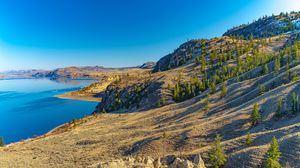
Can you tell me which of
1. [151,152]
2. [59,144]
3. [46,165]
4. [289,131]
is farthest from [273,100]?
[59,144]

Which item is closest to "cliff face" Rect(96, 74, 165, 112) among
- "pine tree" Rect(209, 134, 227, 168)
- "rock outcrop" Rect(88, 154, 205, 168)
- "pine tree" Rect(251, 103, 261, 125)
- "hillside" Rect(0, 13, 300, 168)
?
"hillside" Rect(0, 13, 300, 168)

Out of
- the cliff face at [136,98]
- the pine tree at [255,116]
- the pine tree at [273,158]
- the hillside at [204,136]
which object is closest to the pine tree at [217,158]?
the hillside at [204,136]

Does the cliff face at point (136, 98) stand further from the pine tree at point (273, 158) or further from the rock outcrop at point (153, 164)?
the pine tree at point (273, 158)

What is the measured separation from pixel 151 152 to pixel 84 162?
56.1 feet

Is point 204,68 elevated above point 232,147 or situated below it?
above

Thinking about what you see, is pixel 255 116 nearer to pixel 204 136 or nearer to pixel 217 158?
pixel 204 136

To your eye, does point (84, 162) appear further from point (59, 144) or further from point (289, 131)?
point (289, 131)

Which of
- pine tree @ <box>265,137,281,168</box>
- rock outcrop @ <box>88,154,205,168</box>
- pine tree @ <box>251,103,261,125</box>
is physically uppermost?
pine tree @ <box>251,103,261,125</box>

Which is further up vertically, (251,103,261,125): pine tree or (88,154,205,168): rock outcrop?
(251,103,261,125): pine tree

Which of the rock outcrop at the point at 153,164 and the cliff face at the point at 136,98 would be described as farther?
the cliff face at the point at 136,98

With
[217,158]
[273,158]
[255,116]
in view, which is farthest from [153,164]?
[255,116]

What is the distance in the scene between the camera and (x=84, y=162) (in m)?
55.9

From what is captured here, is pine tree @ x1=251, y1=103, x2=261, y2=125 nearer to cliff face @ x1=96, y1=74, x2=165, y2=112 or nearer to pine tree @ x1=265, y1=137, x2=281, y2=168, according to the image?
pine tree @ x1=265, y1=137, x2=281, y2=168

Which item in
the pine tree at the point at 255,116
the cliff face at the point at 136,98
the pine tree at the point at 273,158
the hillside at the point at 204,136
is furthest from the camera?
the cliff face at the point at 136,98
